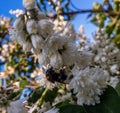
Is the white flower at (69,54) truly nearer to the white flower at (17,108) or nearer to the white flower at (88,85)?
the white flower at (88,85)

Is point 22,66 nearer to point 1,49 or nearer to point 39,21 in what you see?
point 1,49

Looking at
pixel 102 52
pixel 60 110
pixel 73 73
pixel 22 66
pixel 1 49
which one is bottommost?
pixel 60 110


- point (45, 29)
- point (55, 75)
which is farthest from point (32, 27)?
point (55, 75)

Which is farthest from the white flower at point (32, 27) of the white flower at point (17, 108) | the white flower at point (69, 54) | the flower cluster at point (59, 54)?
the white flower at point (17, 108)

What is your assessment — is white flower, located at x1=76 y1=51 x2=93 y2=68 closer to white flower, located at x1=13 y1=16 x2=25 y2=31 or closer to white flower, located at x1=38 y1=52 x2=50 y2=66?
white flower, located at x1=38 y1=52 x2=50 y2=66

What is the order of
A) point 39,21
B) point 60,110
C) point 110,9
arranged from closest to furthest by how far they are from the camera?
point 60,110 < point 39,21 < point 110,9

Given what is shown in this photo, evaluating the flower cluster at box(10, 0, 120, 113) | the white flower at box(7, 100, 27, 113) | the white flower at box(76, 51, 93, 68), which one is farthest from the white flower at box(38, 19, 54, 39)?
the white flower at box(7, 100, 27, 113)

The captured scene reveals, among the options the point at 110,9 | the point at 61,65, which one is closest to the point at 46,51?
the point at 61,65
